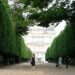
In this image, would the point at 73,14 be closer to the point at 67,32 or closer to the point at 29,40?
the point at 67,32

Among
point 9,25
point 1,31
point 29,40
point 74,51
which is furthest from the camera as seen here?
point 29,40

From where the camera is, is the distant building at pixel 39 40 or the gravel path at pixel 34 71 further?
the distant building at pixel 39 40

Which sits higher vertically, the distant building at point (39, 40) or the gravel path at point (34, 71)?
Answer: the distant building at point (39, 40)

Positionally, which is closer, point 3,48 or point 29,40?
point 3,48

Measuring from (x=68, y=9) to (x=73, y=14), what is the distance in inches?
44.2

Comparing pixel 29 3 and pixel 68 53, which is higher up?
pixel 29 3

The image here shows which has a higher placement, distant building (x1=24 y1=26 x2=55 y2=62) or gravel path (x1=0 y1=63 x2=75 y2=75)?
distant building (x1=24 y1=26 x2=55 y2=62)

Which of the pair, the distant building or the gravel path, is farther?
the distant building

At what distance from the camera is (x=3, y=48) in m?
54.4

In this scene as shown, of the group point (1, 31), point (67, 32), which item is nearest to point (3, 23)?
point (1, 31)

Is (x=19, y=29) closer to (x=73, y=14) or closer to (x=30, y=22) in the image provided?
(x=30, y=22)

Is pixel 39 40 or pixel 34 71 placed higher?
pixel 39 40

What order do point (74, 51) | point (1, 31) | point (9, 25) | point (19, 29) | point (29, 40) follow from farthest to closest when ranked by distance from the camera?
point (29, 40)
point (19, 29)
point (74, 51)
point (9, 25)
point (1, 31)

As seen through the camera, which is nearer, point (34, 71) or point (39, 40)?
point (34, 71)
